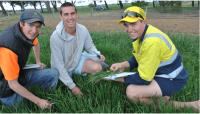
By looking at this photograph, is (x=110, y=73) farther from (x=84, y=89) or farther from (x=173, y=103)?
(x=173, y=103)

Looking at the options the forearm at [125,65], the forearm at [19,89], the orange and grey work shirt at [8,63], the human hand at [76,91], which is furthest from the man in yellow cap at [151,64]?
the orange and grey work shirt at [8,63]

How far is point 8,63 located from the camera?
3.29m

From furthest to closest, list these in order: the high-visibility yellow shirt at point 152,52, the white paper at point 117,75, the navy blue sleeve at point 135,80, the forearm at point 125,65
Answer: the forearm at point 125,65
the white paper at point 117,75
the navy blue sleeve at point 135,80
the high-visibility yellow shirt at point 152,52

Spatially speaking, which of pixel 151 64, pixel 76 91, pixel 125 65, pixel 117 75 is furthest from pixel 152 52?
pixel 76 91

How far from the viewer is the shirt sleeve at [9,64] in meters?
3.30

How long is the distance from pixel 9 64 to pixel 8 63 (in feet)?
0.05

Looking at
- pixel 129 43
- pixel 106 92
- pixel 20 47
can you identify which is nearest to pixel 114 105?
pixel 106 92

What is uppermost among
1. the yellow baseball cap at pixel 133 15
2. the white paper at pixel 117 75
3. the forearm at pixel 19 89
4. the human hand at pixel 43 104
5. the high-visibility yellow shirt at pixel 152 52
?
the yellow baseball cap at pixel 133 15

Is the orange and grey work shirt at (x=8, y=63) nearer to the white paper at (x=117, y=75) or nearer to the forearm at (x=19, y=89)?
the forearm at (x=19, y=89)

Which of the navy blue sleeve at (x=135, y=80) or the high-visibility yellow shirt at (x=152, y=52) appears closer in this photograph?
the high-visibility yellow shirt at (x=152, y=52)

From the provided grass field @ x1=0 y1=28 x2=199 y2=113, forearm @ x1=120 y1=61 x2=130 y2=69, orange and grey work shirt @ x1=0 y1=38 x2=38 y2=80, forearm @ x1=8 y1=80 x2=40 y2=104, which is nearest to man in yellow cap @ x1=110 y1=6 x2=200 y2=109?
grass field @ x1=0 y1=28 x2=199 y2=113

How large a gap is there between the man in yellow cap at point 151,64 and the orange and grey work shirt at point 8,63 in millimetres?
1169

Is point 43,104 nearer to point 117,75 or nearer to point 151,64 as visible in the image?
point 117,75

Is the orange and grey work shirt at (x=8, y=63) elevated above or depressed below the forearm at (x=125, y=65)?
above
